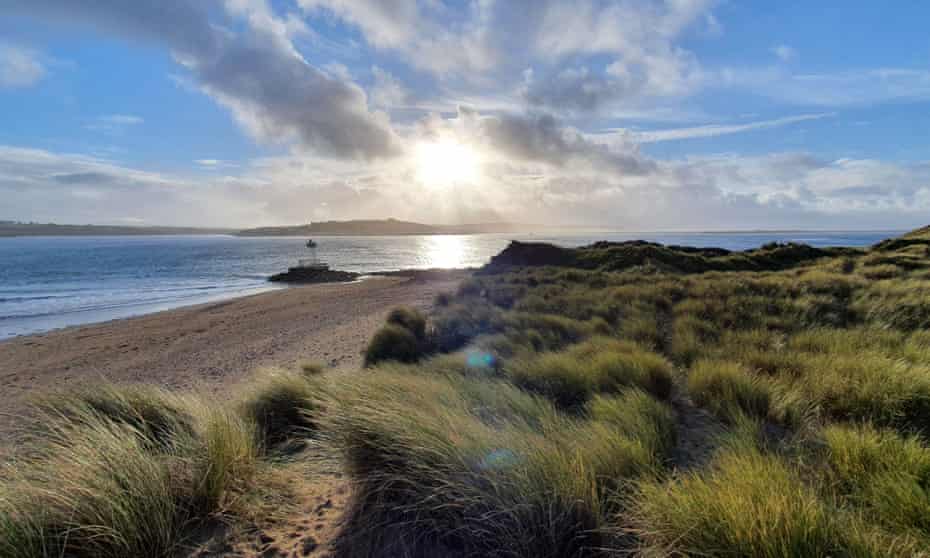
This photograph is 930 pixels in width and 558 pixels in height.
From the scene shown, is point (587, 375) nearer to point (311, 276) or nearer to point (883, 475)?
point (883, 475)

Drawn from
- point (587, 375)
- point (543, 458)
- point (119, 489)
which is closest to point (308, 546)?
point (119, 489)

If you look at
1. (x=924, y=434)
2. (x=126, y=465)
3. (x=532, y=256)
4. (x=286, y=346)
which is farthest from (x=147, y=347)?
(x=532, y=256)

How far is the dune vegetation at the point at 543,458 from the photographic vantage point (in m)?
2.03

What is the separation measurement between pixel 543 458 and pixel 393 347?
→ 5943mm

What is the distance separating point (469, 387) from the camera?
4.47 metres

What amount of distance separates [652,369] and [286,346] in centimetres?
1164

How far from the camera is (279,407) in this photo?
15.1ft

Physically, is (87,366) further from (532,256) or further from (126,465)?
(532,256)

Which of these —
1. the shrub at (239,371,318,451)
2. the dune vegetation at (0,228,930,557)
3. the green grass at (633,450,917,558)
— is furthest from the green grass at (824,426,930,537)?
the shrub at (239,371,318,451)

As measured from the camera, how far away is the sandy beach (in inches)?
397

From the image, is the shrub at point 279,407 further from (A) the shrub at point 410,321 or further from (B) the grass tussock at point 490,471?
(A) the shrub at point 410,321

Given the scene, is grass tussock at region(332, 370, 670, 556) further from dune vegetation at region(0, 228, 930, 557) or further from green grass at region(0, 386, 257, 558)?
green grass at region(0, 386, 257, 558)

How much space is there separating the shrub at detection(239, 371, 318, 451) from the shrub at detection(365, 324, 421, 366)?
2.71m

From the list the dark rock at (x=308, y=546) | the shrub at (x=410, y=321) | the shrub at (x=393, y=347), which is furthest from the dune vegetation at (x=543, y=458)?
the shrub at (x=410, y=321)
